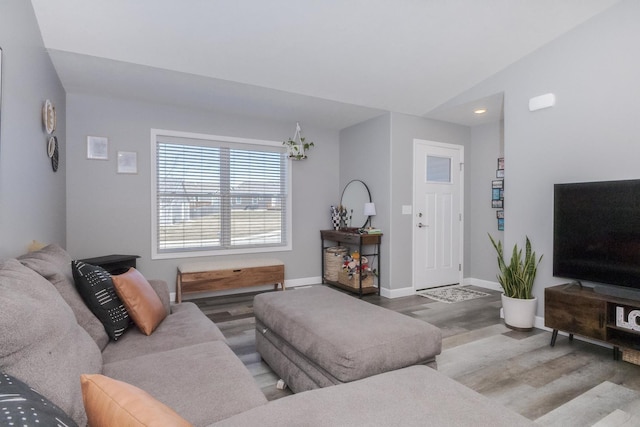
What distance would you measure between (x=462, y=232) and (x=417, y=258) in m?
0.95

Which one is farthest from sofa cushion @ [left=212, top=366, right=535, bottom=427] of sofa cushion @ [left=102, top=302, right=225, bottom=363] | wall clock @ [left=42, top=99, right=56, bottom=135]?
wall clock @ [left=42, top=99, right=56, bottom=135]

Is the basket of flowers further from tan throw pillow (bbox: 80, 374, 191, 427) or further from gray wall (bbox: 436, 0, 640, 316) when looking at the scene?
tan throw pillow (bbox: 80, 374, 191, 427)

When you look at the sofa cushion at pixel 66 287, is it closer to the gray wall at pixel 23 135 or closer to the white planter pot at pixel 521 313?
the gray wall at pixel 23 135

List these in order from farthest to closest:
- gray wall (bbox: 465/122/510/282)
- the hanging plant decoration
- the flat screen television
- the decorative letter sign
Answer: gray wall (bbox: 465/122/510/282), the hanging plant decoration, the flat screen television, the decorative letter sign

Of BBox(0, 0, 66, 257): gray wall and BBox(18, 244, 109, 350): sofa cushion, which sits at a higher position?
BBox(0, 0, 66, 257): gray wall

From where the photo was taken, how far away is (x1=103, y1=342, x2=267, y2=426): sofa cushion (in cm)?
120

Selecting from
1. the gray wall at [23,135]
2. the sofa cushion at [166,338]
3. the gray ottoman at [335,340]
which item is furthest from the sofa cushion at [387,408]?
the gray wall at [23,135]

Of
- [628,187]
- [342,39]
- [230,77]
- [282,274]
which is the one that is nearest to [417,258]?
[282,274]

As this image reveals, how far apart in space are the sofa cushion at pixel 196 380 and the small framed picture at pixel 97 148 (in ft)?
10.1

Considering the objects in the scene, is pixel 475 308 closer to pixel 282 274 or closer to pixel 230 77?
pixel 282 274

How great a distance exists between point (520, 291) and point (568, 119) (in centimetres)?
164

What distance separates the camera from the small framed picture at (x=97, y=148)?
3.80 meters

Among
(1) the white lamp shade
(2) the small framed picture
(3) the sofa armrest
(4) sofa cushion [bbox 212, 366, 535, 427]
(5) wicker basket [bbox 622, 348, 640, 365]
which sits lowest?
(5) wicker basket [bbox 622, 348, 640, 365]

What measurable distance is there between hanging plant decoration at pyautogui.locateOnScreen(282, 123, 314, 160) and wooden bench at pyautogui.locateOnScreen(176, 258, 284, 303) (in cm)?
147
